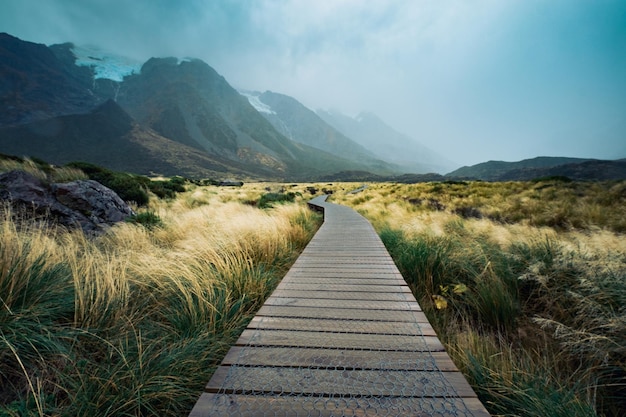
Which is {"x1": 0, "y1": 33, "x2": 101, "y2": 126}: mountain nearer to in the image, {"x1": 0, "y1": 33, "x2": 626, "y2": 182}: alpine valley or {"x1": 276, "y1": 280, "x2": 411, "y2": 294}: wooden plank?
{"x1": 0, "y1": 33, "x2": 626, "y2": 182}: alpine valley

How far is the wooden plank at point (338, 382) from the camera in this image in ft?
4.74

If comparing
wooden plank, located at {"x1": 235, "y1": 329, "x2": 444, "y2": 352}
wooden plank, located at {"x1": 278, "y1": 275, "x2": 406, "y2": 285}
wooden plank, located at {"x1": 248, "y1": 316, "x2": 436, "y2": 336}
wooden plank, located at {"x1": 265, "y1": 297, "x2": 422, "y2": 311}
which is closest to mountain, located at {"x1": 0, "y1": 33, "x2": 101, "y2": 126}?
wooden plank, located at {"x1": 278, "y1": 275, "x2": 406, "y2": 285}

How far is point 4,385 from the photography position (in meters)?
1.67

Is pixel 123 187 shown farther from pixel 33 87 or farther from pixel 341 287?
pixel 33 87

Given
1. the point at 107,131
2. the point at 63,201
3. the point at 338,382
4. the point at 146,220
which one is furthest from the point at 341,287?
the point at 107,131

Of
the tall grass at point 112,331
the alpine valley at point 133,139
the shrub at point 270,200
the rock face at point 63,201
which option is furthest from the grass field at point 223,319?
the alpine valley at point 133,139

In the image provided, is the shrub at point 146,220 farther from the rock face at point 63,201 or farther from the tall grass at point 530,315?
the tall grass at point 530,315

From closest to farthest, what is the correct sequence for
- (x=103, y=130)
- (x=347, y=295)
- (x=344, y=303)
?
1. (x=344, y=303)
2. (x=347, y=295)
3. (x=103, y=130)

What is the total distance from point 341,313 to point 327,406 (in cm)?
111

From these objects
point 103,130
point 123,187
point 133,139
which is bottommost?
point 123,187

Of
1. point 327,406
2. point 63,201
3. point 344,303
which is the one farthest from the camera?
point 63,201

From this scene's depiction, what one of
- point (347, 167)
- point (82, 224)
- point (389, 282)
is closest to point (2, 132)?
point (82, 224)

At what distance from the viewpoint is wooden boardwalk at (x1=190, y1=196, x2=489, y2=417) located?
1.35m

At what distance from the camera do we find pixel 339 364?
5.51 feet
